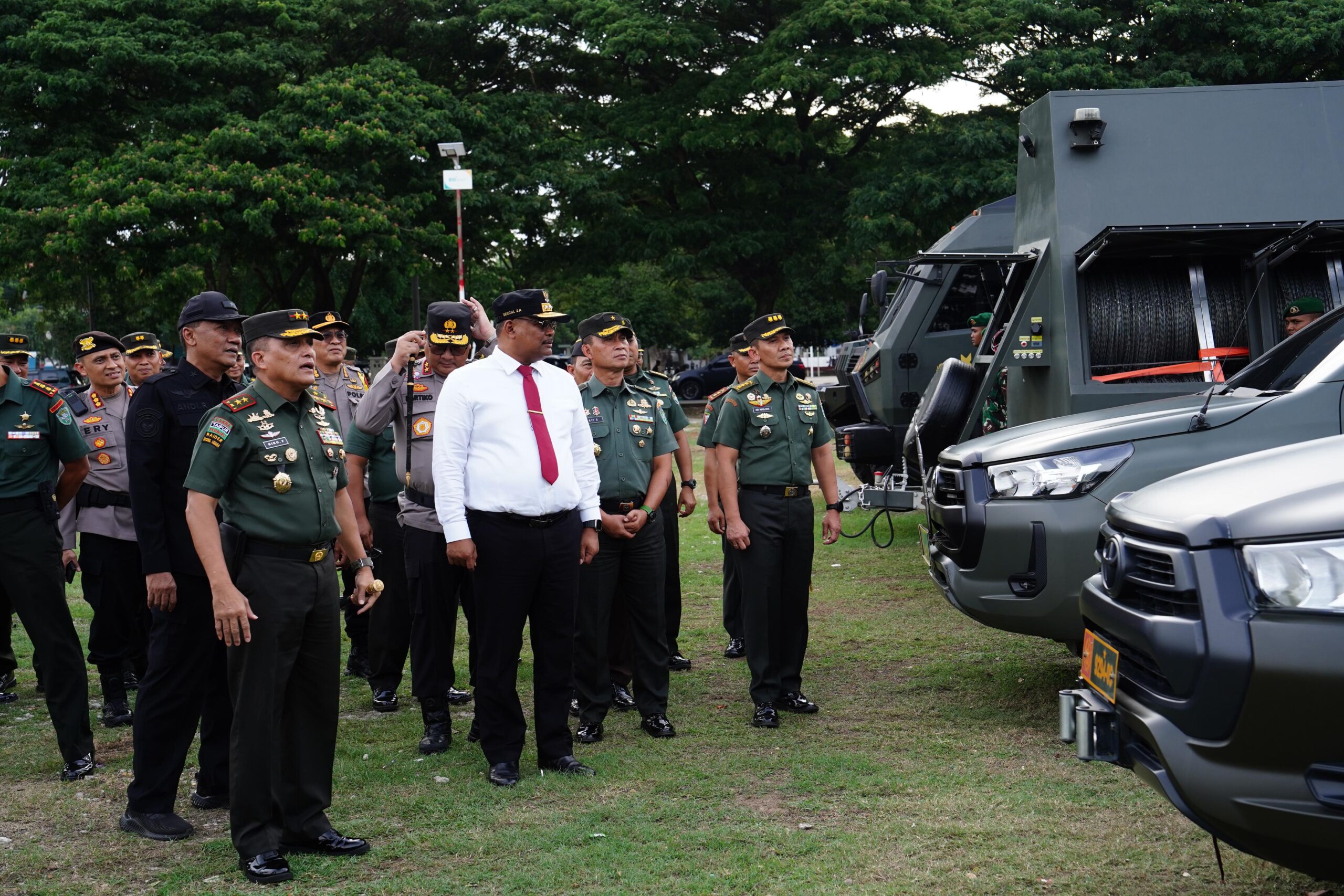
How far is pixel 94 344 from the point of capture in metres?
7.54

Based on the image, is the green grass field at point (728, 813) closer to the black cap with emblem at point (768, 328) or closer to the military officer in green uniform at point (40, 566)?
the military officer in green uniform at point (40, 566)

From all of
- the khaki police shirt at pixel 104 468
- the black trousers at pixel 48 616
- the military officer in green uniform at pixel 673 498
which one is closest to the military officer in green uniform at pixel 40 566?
the black trousers at pixel 48 616

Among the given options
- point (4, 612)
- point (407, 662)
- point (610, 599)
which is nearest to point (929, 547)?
point (610, 599)

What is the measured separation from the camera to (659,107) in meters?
30.9

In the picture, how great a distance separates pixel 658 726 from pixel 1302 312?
13.8ft

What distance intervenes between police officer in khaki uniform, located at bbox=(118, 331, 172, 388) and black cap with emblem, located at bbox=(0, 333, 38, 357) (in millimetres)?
599

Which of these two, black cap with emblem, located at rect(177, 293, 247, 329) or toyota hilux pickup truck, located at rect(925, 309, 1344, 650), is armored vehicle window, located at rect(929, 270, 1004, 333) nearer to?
toyota hilux pickup truck, located at rect(925, 309, 1344, 650)

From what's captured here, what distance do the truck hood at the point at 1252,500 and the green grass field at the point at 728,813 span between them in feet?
4.51

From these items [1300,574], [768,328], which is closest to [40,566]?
[768,328]

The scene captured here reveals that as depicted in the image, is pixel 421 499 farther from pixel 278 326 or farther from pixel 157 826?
pixel 157 826

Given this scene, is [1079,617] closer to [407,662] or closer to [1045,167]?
[1045,167]

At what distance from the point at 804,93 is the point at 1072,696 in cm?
2791

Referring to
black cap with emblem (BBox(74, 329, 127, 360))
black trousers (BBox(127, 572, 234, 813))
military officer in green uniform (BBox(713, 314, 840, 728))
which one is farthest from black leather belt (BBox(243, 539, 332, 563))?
black cap with emblem (BBox(74, 329, 127, 360))

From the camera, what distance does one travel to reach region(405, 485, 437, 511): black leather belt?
621 centimetres
